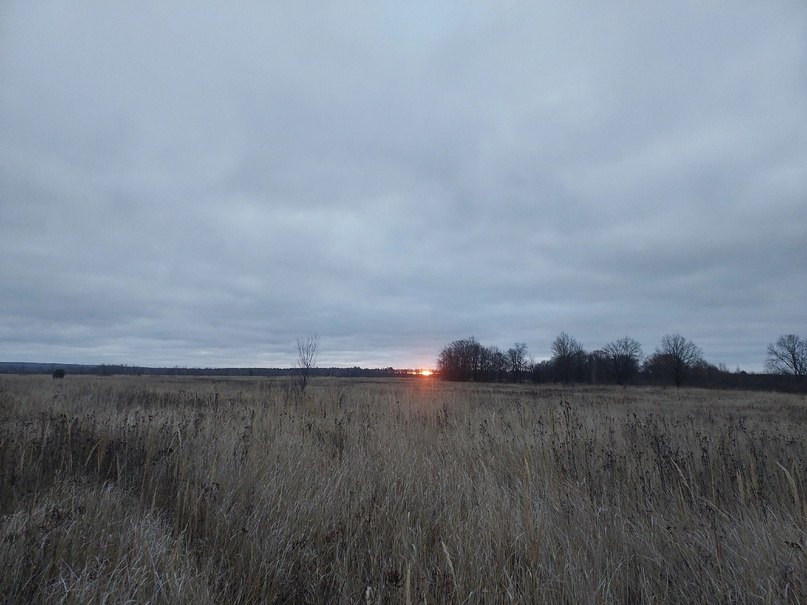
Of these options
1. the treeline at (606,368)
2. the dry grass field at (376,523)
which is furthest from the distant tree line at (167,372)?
the dry grass field at (376,523)

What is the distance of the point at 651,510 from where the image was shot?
3941 mm

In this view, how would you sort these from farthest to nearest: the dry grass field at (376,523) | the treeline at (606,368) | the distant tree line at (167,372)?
the distant tree line at (167,372), the treeline at (606,368), the dry grass field at (376,523)

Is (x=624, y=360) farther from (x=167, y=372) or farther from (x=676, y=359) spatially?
(x=167, y=372)

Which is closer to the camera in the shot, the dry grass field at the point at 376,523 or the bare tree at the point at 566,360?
the dry grass field at the point at 376,523

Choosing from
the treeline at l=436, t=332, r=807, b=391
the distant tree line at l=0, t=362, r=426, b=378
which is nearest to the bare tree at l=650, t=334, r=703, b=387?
the treeline at l=436, t=332, r=807, b=391

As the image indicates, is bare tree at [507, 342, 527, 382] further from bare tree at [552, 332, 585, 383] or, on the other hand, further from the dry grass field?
the dry grass field

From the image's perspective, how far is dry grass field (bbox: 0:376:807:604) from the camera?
259 cm

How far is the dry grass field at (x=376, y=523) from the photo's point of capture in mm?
2592

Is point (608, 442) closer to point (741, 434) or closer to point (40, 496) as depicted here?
point (741, 434)

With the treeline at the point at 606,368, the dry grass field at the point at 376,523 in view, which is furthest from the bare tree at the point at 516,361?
the dry grass field at the point at 376,523

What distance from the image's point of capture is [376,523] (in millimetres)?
3557

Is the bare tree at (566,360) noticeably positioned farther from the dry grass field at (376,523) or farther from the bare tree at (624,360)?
the dry grass field at (376,523)

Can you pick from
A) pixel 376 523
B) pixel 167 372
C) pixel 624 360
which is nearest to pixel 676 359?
pixel 624 360

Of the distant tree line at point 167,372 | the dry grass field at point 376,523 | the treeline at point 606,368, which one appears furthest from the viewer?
the distant tree line at point 167,372
